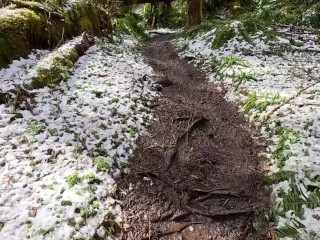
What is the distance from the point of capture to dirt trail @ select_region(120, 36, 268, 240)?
358cm

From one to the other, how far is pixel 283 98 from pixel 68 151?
4074mm

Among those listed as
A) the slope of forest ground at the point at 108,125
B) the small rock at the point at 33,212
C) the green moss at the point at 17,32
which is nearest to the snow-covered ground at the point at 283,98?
the slope of forest ground at the point at 108,125

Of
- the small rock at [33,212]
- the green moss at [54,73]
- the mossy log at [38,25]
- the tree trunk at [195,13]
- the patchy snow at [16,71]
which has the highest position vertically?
the mossy log at [38,25]

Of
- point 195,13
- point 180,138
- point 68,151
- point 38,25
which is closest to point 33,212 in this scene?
point 68,151

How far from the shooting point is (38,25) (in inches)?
304

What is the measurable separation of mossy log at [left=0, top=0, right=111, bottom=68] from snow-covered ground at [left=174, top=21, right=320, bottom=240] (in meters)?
3.70

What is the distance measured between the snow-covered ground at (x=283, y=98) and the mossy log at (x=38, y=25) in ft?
12.1

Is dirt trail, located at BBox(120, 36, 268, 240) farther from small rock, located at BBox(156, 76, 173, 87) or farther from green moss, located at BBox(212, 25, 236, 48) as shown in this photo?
green moss, located at BBox(212, 25, 236, 48)

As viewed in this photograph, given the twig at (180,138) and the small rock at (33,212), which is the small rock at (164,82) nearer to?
the twig at (180,138)

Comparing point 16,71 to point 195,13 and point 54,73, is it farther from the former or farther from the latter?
point 195,13

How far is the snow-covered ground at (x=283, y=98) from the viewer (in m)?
3.59

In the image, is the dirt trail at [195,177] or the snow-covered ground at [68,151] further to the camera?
the dirt trail at [195,177]

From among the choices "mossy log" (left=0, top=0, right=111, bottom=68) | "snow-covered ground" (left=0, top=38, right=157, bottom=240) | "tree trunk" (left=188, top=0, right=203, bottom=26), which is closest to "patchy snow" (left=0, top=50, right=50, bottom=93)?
"snow-covered ground" (left=0, top=38, right=157, bottom=240)

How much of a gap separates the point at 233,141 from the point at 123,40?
8438 millimetres
